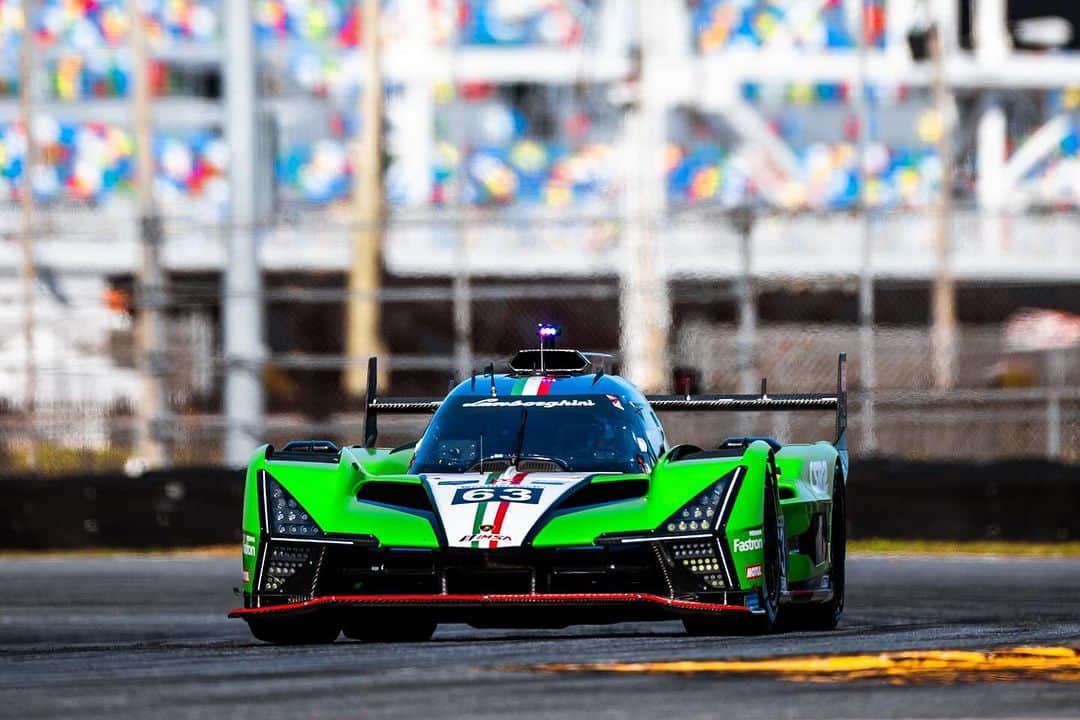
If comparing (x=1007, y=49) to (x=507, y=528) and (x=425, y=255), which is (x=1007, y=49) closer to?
(x=425, y=255)

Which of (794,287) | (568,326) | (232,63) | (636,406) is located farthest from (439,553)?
(568,326)

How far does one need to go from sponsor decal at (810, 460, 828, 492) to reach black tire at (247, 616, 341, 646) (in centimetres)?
242

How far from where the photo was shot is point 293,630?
10758mm

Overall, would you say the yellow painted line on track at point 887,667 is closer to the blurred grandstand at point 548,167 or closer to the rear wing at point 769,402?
the rear wing at point 769,402

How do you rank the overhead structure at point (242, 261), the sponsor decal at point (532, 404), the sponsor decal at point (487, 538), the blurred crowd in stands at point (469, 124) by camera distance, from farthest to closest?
the blurred crowd in stands at point (469, 124), the overhead structure at point (242, 261), the sponsor decal at point (532, 404), the sponsor decal at point (487, 538)

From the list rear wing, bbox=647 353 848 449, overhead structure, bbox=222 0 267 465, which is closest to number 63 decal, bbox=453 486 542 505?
rear wing, bbox=647 353 848 449

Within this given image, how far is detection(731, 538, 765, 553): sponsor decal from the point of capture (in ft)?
34.0

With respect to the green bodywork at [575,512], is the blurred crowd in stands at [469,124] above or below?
above

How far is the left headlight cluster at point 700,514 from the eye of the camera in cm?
1034

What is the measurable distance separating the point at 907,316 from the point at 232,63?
1663 centimetres

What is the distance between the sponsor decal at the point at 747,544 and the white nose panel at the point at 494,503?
708mm

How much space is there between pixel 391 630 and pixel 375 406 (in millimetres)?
1385

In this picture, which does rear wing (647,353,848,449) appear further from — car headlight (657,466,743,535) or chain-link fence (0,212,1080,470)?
chain-link fence (0,212,1080,470)

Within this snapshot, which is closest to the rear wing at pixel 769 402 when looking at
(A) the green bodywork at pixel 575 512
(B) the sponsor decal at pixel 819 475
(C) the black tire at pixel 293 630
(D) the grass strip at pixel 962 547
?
(B) the sponsor decal at pixel 819 475
